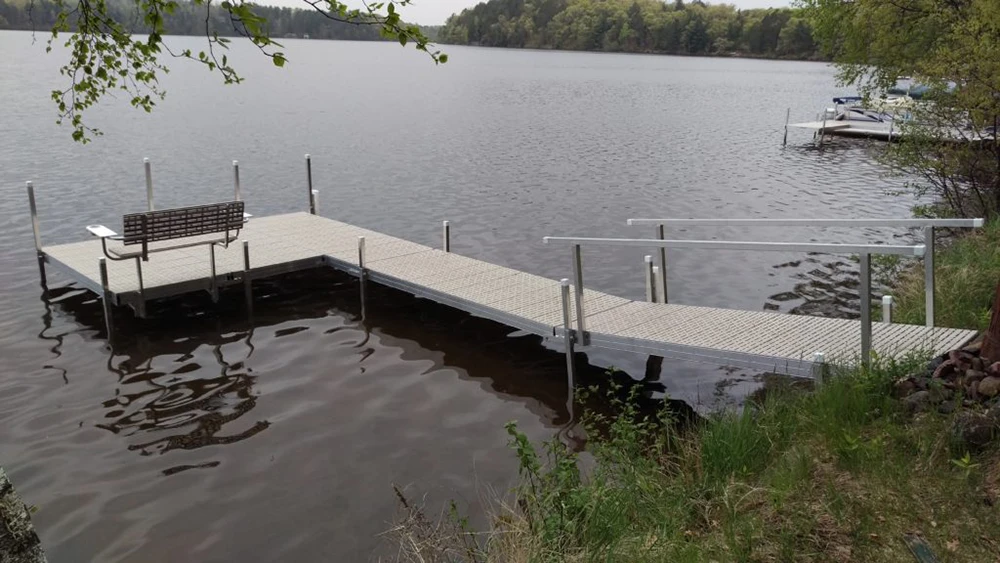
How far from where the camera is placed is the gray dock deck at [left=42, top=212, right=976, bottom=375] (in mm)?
7199

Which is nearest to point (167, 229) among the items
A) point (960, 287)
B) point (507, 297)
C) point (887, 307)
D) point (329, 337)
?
point (329, 337)

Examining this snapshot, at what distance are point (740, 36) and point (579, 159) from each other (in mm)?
94705

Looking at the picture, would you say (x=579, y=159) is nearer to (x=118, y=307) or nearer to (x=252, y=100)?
(x=118, y=307)

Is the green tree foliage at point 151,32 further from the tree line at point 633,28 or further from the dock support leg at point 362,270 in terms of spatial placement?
the tree line at point 633,28

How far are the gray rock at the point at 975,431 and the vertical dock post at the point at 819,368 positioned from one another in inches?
60.1

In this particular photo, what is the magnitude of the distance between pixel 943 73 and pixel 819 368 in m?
7.57

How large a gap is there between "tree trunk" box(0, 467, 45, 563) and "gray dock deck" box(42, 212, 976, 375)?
5604 millimetres

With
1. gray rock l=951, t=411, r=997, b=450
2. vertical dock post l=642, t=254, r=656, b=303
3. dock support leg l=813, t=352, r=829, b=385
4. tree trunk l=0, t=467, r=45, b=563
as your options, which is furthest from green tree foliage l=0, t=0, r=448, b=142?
vertical dock post l=642, t=254, r=656, b=303

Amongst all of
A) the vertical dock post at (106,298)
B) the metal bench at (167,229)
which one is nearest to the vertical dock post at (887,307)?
the metal bench at (167,229)

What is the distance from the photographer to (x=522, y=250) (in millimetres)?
15031

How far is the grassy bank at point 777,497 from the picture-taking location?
13.7 feet

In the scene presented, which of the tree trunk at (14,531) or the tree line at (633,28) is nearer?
the tree trunk at (14,531)

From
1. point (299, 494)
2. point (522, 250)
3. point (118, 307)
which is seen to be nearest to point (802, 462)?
point (299, 494)

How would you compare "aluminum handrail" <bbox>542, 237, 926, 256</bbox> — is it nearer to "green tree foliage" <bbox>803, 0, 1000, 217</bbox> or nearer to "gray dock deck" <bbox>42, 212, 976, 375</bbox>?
"gray dock deck" <bbox>42, 212, 976, 375</bbox>
